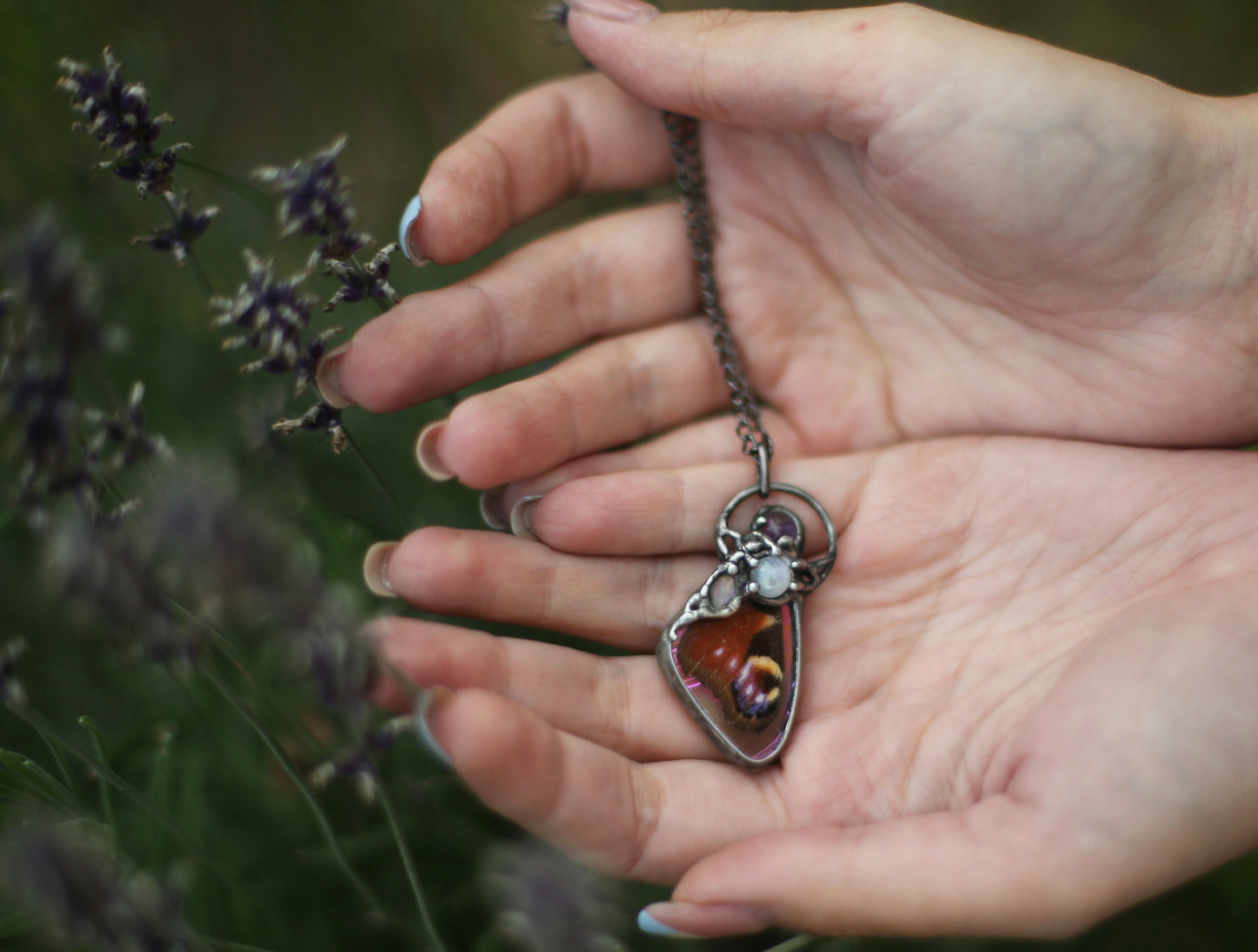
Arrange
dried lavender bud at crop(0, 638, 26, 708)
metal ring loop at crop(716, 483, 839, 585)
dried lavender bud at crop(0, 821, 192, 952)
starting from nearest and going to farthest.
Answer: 1. dried lavender bud at crop(0, 821, 192, 952)
2. dried lavender bud at crop(0, 638, 26, 708)
3. metal ring loop at crop(716, 483, 839, 585)

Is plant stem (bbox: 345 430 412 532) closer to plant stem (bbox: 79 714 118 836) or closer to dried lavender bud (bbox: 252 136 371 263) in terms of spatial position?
dried lavender bud (bbox: 252 136 371 263)

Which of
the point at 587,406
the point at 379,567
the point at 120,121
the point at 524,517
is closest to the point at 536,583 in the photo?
the point at 524,517

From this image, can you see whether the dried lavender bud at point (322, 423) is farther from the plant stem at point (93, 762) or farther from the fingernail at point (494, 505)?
the plant stem at point (93, 762)

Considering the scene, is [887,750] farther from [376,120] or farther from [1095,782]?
[376,120]

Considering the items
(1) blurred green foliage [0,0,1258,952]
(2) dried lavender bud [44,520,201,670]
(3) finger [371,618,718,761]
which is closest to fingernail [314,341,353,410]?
(1) blurred green foliage [0,0,1258,952]

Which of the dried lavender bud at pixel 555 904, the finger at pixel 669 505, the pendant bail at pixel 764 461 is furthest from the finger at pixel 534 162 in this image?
the dried lavender bud at pixel 555 904

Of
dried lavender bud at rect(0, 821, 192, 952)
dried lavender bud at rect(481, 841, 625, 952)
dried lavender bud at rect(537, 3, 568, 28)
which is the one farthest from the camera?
dried lavender bud at rect(537, 3, 568, 28)

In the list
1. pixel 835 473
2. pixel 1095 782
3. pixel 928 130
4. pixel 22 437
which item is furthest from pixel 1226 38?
pixel 22 437
